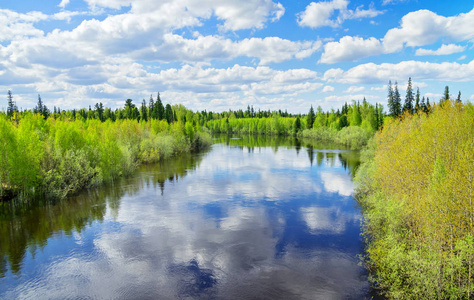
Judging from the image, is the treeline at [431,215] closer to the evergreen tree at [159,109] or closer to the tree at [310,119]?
the evergreen tree at [159,109]

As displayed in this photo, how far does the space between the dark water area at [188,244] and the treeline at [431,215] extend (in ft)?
9.67

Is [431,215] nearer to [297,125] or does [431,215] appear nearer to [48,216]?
[48,216]

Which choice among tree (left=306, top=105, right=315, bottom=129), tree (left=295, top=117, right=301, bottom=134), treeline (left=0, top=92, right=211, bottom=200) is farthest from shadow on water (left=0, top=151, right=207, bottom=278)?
tree (left=295, top=117, right=301, bottom=134)

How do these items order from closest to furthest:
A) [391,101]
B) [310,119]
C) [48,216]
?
[48,216] → [391,101] → [310,119]

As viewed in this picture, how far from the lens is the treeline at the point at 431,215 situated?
608 inches

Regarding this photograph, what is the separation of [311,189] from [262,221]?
1630 cm

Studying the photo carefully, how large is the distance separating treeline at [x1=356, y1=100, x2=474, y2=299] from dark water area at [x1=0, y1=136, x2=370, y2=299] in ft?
9.67

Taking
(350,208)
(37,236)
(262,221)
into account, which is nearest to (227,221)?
(262,221)

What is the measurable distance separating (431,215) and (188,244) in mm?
19736

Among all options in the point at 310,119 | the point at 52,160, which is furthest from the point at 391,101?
the point at 52,160

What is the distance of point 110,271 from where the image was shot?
22.7 meters

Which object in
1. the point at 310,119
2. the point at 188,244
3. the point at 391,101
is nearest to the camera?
the point at 188,244

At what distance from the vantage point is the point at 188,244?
27234mm

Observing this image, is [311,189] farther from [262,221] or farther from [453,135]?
[453,135]
